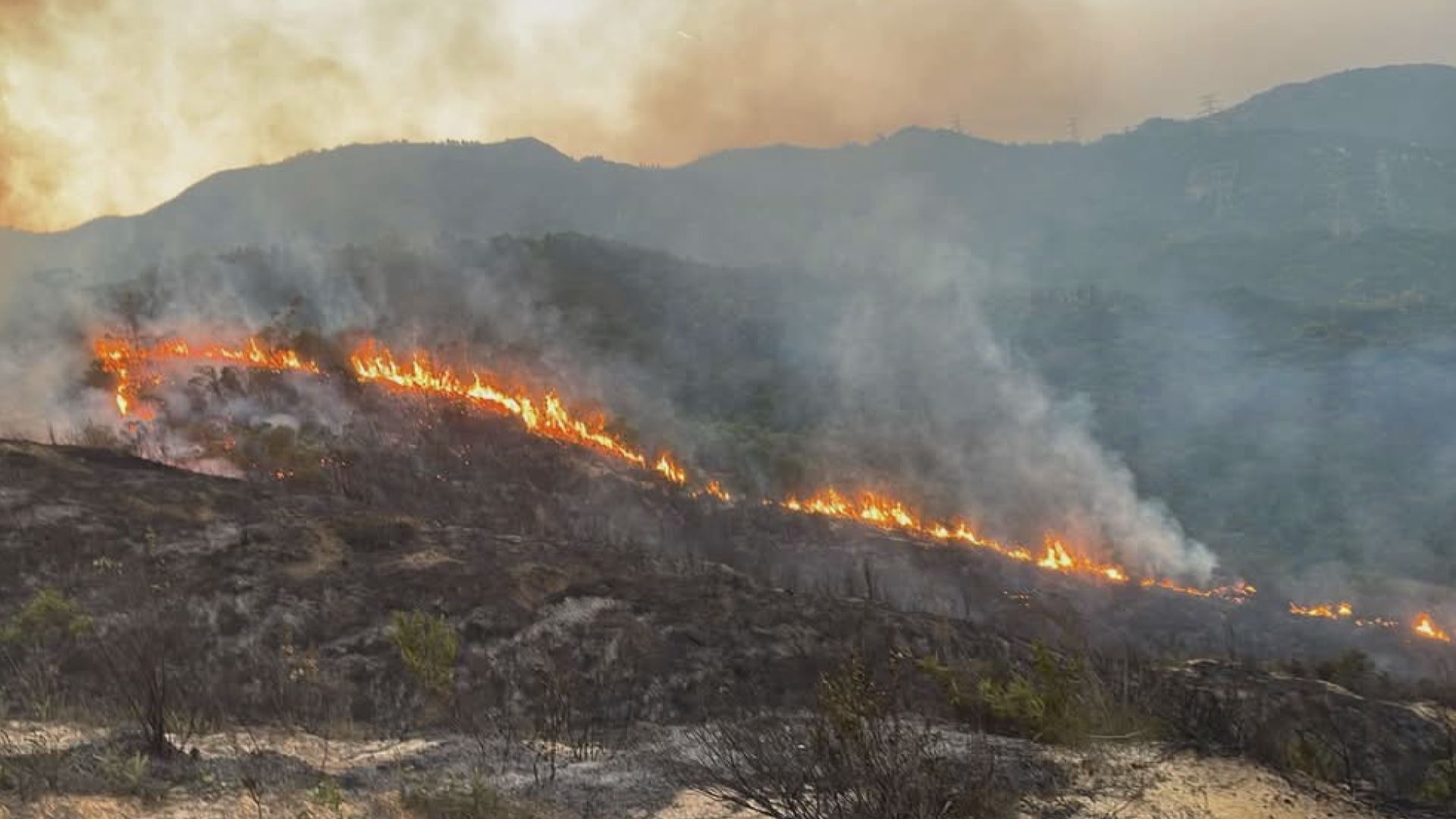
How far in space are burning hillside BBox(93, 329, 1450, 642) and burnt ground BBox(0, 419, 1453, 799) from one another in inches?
373

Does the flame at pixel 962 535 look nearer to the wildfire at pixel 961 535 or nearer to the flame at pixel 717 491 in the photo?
the wildfire at pixel 961 535

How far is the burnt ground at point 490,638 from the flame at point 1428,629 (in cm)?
406

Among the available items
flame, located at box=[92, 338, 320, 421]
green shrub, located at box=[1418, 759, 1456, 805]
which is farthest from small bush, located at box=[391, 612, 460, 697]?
flame, located at box=[92, 338, 320, 421]

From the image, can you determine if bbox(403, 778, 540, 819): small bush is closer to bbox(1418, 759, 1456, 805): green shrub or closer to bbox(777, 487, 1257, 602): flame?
bbox(1418, 759, 1456, 805): green shrub

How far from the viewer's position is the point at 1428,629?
34.2 m

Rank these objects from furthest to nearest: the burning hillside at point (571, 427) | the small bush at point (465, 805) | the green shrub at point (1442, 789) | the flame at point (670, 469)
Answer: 1. the flame at point (670, 469)
2. the burning hillside at point (571, 427)
3. the green shrub at point (1442, 789)
4. the small bush at point (465, 805)

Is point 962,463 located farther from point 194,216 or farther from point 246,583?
point 194,216

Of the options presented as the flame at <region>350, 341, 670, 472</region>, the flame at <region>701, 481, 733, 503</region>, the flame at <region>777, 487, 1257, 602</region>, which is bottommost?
the flame at <region>777, 487, 1257, 602</region>

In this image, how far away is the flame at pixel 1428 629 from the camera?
1276 inches

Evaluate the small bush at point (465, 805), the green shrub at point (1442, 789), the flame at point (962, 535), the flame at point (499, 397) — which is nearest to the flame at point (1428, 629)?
the flame at point (962, 535)

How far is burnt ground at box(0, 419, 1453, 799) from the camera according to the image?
37.9 feet

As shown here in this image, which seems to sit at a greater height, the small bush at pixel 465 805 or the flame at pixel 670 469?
the flame at pixel 670 469

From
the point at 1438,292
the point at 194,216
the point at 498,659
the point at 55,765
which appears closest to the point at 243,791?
the point at 55,765

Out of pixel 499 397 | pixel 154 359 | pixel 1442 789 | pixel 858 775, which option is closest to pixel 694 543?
pixel 499 397
